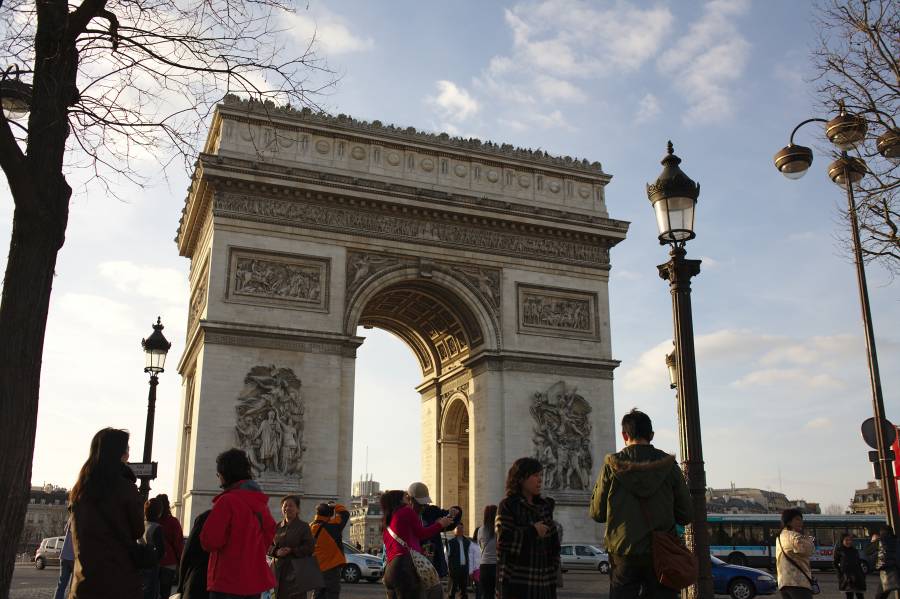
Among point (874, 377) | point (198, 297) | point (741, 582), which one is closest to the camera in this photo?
point (874, 377)

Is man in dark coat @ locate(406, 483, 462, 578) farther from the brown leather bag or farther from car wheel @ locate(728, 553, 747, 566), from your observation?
car wheel @ locate(728, 553, 747, 566)

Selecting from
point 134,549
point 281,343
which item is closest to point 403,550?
point 134,549

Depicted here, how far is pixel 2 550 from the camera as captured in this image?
A: 6.23 m

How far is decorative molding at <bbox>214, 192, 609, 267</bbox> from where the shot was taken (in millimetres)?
26203

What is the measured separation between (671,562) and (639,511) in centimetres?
35

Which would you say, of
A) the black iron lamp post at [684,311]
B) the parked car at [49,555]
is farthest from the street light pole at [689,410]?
the parked car at [49,555]

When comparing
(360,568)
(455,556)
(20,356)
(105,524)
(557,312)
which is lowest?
(360,568)

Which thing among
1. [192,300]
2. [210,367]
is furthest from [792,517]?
[192,300]

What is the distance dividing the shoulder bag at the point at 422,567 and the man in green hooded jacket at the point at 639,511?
2322 mm

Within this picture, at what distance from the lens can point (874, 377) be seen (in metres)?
11.7

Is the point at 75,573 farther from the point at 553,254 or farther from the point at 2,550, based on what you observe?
the point at 553,254

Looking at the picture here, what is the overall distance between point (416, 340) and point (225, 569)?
28305 millimetres

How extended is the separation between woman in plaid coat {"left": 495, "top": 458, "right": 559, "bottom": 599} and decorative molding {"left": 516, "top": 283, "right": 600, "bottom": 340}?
22848 mm

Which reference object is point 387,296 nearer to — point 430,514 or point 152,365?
point 152,365
